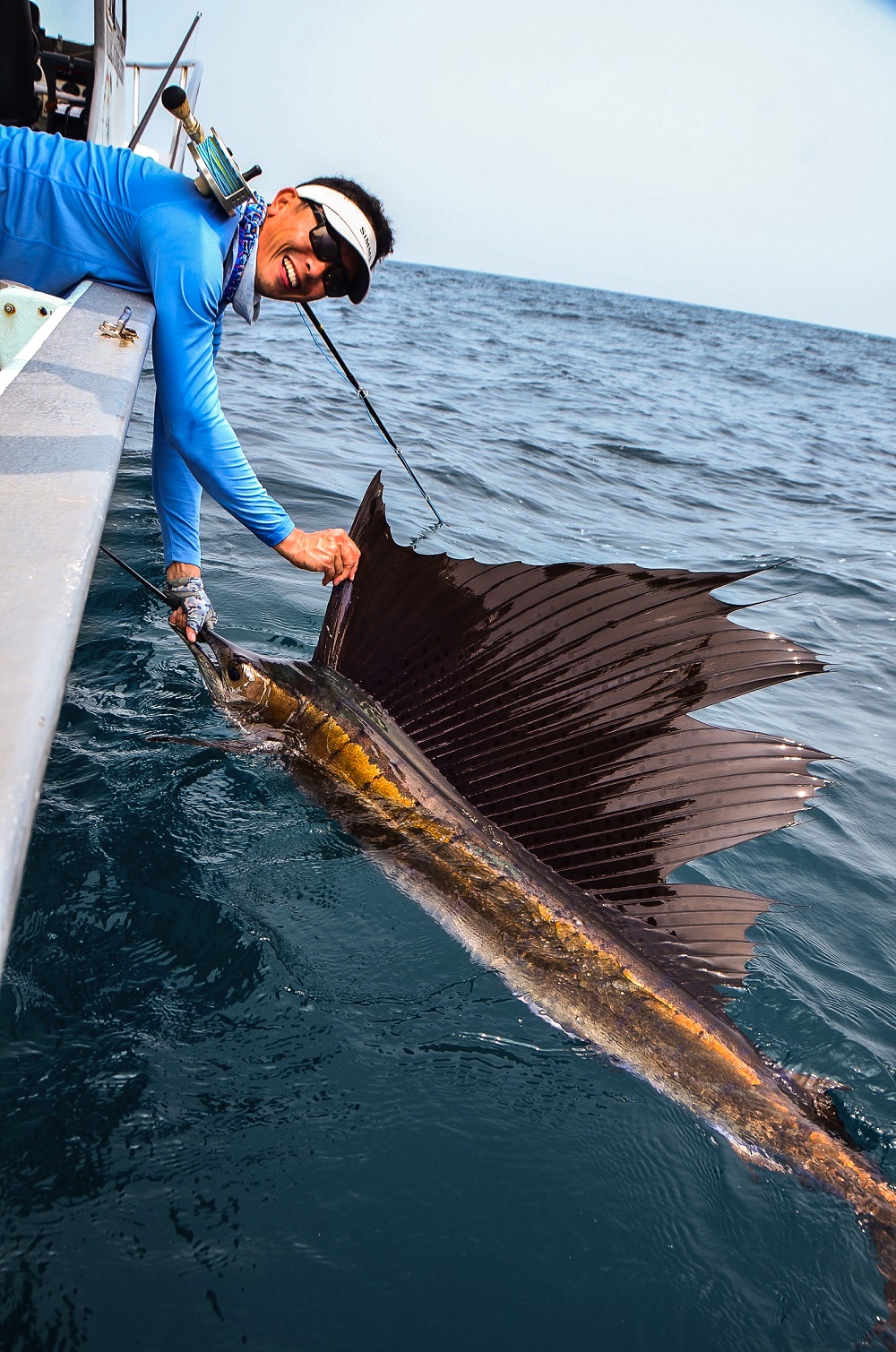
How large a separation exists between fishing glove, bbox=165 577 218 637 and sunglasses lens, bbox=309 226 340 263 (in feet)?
3.60

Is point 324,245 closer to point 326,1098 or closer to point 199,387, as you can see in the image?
point 199,387

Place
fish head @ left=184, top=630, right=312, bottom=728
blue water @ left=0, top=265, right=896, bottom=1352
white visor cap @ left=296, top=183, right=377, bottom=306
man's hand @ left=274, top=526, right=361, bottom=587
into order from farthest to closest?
fish head @ left=184, top=630, right=312, bottom=728 → man's hand @ left=274, top=526, right=361, bottom=587 → white visor cap @ left=296, top=183, right=377, bottom=306 → blue water @ left=0, top=265, right=896, bottom=1352

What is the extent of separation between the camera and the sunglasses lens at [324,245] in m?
2.33

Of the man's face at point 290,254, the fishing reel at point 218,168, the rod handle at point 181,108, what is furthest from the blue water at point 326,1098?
the rod handle at point 181,108

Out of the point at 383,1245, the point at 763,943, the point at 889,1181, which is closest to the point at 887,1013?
the point at 763,943

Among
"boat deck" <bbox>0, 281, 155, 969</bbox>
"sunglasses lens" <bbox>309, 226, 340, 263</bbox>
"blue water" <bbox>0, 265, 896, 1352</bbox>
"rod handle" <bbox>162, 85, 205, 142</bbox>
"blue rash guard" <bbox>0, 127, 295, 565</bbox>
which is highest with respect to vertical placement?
"rod handle" <bbox>162, 85, 205, 142</bbox>

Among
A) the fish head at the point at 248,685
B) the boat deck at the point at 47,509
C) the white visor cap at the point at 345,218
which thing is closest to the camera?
the boat deck at the point at 47,509

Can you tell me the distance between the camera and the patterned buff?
7.86ft

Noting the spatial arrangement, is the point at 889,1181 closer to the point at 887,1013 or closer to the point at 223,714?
the point at 887,1013

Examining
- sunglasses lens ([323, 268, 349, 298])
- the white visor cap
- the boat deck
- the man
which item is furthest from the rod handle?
the boat deck

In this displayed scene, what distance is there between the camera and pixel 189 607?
2939mm

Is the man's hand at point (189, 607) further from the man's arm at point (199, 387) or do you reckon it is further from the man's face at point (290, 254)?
the man's face at point (290, 254)

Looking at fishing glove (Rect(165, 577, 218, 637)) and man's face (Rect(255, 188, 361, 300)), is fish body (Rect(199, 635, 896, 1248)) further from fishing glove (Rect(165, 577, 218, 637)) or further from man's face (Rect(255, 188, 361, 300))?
man's face (Rect(255, 188, 361, 300))

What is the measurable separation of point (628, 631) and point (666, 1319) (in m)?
1.39
